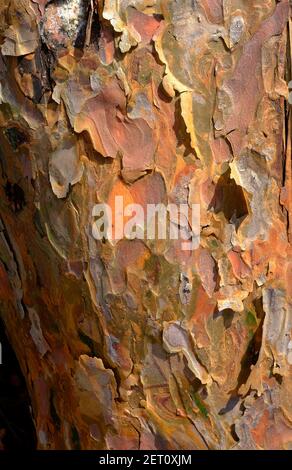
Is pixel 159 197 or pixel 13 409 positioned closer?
pixel 159 197

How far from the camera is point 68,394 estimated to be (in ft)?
3.46

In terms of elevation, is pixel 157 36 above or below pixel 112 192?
above

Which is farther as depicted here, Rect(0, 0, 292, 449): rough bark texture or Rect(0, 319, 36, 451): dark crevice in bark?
Rect(0, 319, 36, 451): dark crevice in bark

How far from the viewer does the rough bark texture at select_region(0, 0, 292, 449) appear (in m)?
0.88

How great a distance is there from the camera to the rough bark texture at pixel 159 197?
0.88 meters

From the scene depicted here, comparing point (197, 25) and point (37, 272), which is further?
point (37, 272)

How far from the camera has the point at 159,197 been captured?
917mm

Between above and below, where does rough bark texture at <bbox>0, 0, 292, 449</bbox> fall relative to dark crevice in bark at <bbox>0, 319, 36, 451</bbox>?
above

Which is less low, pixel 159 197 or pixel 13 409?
pixel 159 197

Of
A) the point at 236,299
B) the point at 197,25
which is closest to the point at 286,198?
the point at 236,299

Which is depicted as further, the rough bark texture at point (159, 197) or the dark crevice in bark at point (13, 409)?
the dark crevice in bark at point (13, 409)

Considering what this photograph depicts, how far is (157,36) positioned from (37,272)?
0.42 m

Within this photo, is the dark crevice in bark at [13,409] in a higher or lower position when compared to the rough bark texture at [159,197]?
lower

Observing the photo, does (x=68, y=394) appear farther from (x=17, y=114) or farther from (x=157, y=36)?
(x=157, y=36)
